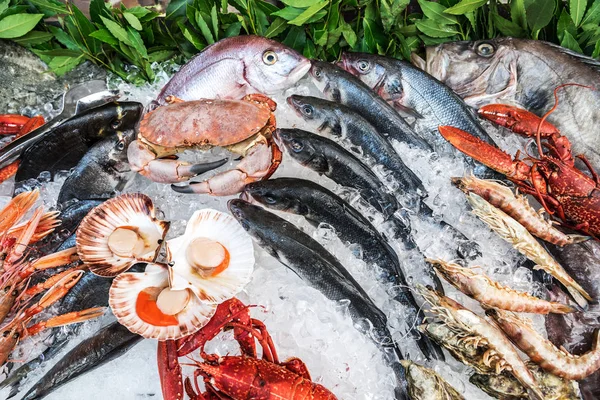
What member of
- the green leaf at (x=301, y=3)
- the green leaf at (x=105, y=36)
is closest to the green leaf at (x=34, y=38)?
the green leaf at (x=105, y=36)

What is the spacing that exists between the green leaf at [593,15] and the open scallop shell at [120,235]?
2021 millimetres

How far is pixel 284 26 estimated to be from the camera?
2342mm

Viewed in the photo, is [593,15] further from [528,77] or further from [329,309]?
[329,309]

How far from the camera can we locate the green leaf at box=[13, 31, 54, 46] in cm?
237

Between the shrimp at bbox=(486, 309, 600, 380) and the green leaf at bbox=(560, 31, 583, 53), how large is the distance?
1.26 meters

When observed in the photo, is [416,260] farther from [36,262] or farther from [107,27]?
[107,27]

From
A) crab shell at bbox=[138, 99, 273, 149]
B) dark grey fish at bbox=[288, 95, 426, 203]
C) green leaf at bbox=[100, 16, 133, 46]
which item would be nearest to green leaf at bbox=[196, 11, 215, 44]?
A: green leaf at bbox=[100, 16, 133, 46]

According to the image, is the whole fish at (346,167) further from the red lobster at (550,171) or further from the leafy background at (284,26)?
the leafy background at (284,26)

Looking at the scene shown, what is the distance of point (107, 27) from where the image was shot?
7.43 feet

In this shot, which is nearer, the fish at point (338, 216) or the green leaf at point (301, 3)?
the fish at point (338, 216)

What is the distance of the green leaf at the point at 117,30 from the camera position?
7.36ft

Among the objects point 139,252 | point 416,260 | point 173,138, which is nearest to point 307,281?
point 416,260

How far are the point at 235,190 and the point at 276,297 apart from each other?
457mm

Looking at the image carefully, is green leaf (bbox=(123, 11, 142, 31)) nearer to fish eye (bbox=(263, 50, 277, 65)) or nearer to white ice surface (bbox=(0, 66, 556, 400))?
fish eye (bbox=(263, 50, 277, 65))
